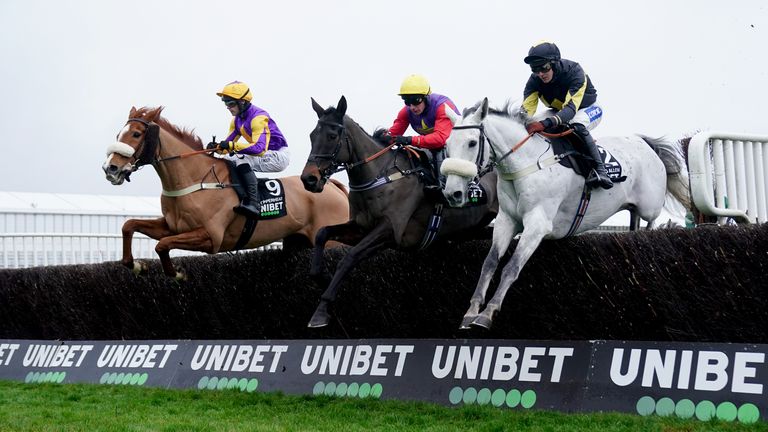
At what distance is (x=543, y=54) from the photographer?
7.20 metres

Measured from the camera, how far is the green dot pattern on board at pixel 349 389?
6.97 meters

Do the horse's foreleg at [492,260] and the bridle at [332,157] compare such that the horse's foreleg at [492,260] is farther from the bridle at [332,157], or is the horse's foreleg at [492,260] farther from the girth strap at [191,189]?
the girth strap at [191,189]

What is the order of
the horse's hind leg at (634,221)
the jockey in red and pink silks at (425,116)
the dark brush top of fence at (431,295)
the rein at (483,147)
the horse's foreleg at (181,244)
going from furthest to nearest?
1. the horse's foreleg at (181,244)
2. the horse's hind leg at (634,221)
3. the jockey in red and pink silks at (425,116)
4. the rein at (483,147)
5. the dark brush top of fence at (431,295)

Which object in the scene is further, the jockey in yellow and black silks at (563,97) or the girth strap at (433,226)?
the girth strap at (433,226)

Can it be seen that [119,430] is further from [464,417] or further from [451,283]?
[451,283]

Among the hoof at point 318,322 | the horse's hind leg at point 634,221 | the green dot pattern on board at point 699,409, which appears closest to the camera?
the green dot pattern on board at point 699,409

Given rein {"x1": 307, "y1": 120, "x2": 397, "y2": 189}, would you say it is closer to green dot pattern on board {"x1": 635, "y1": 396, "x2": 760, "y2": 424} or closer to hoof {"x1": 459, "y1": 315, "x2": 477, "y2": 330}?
hoof {"x1": 459, "y1": 315, "x2": 477, "y2": 330}

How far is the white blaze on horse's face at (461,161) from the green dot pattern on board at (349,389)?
147 centimetres

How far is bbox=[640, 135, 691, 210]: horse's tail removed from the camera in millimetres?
8523

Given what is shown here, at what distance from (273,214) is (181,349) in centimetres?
148

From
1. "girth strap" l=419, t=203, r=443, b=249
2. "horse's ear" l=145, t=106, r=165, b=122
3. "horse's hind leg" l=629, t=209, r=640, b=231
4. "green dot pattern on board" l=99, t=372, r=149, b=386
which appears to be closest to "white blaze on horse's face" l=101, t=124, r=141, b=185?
"horse's ear" l=145, t=106, r=165, b=122

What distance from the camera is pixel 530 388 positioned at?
6.18m

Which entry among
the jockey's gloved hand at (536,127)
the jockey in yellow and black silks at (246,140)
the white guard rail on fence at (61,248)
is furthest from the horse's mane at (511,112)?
the white guard rail on fence at (61,248)

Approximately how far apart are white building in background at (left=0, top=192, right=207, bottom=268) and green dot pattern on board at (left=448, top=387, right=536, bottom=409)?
828 cm
